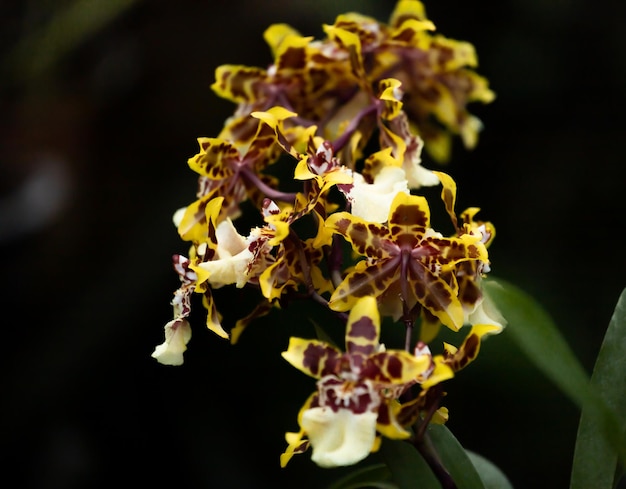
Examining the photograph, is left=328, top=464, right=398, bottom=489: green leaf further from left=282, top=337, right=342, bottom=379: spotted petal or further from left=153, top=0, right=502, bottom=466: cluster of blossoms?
left=282, top=337, right=342, bottom=379: spotted petal

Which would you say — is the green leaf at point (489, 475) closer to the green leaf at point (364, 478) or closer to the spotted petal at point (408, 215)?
the green leaf at point (364, 478)

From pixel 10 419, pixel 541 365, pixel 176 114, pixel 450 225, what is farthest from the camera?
pixel 176 114

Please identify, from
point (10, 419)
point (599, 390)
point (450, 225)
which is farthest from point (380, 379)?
point (10, 419)

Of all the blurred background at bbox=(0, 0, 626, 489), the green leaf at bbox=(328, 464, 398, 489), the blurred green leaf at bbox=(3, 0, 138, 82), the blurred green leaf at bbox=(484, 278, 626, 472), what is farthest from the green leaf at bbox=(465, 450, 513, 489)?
the blurred green leaf at bbox=(3, 0, 138, 82)

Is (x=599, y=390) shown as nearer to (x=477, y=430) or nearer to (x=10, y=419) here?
(x=477, y=430)

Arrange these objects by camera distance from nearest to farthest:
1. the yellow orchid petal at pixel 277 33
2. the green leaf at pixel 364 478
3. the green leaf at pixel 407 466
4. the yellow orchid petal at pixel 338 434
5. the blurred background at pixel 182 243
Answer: the yellow orchid petal at pixel 338 434 → the green leaf at pixel 407 466 → the green leaf at pixel 364 478 → the yellow orchid petal at pixel 277 33 → the blurred background at pixel 182 243

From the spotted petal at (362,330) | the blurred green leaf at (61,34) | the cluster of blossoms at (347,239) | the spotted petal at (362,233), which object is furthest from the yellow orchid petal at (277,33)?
the blurred green leaf at (61,34)
